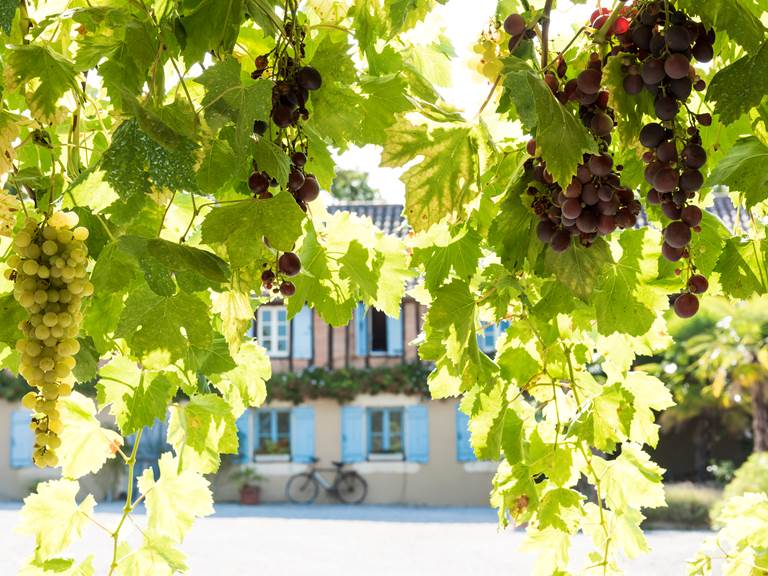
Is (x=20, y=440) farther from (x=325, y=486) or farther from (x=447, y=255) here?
(x=447, y=255)

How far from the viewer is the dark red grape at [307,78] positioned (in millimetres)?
1234

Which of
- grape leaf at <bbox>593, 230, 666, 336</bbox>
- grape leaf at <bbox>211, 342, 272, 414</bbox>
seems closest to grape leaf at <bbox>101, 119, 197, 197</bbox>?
grape leaf at <bbox>593, 230, 666, 336</bbox>

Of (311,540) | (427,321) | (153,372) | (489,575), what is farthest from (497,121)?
(311,540)

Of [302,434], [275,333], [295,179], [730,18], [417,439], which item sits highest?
[275,333]

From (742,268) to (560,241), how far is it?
0.45 metres

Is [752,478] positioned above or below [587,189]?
below

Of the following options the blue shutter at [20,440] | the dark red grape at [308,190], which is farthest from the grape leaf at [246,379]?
the blue shutter at [20,440]

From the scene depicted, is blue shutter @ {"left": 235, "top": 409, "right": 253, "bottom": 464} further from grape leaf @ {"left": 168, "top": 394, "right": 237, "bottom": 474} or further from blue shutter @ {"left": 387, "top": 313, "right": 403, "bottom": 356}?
grape leaf @ {"left": 168, "top": 394, "right": 237, "bottom": 474}

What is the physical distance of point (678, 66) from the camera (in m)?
1.06

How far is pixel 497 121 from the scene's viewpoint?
5.13ft

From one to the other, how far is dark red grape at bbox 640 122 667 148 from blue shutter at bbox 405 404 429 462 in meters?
15.1

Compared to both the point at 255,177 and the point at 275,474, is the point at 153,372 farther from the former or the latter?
the point at 275,474

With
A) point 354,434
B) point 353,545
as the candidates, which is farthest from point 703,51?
point 354,434

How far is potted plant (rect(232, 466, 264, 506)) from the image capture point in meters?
16.2
